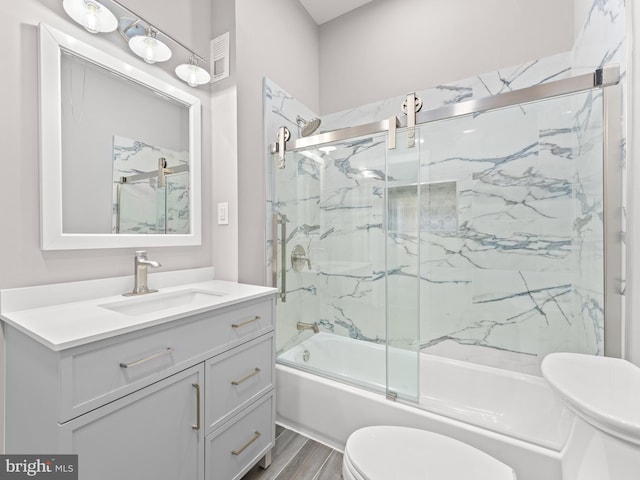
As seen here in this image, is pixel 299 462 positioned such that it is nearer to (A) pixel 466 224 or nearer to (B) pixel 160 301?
(B) pixel 160 301

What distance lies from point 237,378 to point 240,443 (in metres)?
0.29

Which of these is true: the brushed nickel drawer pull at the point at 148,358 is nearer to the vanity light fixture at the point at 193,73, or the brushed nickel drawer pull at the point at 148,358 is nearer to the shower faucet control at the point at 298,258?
the shower faucet control at the point at 298,258

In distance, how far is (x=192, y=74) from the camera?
1.58 meters

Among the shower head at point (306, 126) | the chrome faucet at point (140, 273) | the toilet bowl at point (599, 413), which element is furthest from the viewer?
the shower head at point (306, 126)

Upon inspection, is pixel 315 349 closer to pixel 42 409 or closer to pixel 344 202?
pixel 344 202

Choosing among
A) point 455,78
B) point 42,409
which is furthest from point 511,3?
point 42,409

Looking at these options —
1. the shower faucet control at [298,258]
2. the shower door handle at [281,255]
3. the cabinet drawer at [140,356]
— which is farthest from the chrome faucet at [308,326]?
the cabinet drawer at [140,356]

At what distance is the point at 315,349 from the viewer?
2.08 meters

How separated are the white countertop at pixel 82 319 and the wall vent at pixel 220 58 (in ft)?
4.33

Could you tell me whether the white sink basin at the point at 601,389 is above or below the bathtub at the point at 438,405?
above

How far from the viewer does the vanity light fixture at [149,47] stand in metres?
1.34

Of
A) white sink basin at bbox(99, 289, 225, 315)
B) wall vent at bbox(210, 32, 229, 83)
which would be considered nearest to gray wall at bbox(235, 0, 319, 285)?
wall vent at bbox(210, 32, 229, 83)

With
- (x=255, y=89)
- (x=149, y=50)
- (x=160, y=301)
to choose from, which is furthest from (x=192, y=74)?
(x=160, y=301)

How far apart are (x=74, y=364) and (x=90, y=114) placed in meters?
1.05
